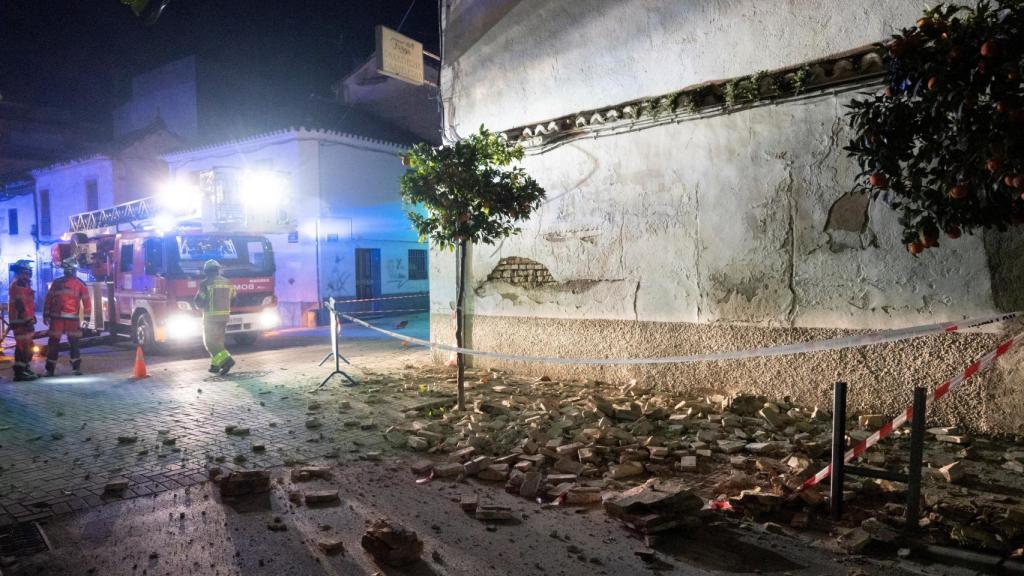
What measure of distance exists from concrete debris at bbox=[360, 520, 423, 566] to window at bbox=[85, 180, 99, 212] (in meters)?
30.9

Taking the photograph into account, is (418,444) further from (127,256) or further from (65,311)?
(127,256)

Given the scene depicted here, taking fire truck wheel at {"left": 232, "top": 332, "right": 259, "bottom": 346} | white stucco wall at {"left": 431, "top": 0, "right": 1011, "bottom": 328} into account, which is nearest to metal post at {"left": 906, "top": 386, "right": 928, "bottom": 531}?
white stucco wall at {"left": 431, "top": 0, "right": 1011, "bottom": 328}

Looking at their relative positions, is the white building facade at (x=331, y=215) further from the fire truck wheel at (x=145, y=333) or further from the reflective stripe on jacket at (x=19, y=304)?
the reflective stripe on jacket at (x=19, y=304)

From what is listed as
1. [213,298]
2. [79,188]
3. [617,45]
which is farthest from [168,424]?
[79,188]

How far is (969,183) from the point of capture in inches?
153

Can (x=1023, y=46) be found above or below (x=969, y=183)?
above

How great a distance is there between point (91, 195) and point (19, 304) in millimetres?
21863

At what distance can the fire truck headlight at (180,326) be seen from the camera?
12.3 meters

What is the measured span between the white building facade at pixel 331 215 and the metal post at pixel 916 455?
1655cm

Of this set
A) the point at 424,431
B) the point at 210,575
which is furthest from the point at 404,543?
the point at 424,431

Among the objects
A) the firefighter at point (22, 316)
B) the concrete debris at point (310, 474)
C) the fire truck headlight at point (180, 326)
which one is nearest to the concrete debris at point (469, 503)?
the concrete debris at point (310, 474)

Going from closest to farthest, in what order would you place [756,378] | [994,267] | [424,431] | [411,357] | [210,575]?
[210,575] → [994,267] → [424,431] → [756,378] → [411,357]

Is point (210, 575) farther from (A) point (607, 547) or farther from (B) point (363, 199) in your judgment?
(B) point (363, 199)

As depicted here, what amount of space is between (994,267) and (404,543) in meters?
6.01
